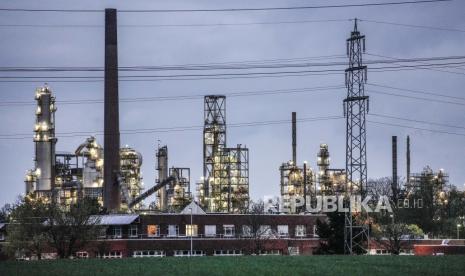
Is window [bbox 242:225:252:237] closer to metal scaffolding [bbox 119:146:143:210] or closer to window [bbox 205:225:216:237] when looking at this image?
window [bbox 205:225:216:237]

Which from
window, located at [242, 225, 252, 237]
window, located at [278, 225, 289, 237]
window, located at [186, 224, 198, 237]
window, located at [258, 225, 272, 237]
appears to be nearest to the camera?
window, located at [186, 224, 198, 237]

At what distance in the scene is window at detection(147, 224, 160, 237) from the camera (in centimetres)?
7644

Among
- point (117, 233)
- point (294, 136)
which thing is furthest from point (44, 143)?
point (294, 136)

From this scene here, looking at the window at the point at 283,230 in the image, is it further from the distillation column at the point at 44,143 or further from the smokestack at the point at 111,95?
the distillation column at the point at 44,143

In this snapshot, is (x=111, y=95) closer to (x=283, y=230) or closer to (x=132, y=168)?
(x=283, y=230)

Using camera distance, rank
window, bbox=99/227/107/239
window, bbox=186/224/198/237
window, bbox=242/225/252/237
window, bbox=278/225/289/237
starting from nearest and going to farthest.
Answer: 1. window, bbox=99/227/107/239
2. window, bbox=186/224/198/237
3. window, bbox=242/225/252/237
4. window, bbox=278/225/289/237

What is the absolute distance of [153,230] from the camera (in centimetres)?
7650

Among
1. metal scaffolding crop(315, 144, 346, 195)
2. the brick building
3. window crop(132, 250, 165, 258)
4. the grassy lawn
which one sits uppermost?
metal scaffolding crop(315, 144, 346, 195)

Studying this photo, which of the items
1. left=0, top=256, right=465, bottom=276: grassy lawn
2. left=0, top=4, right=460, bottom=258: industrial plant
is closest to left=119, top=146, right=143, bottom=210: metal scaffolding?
left=0, top=4, right=460, bottom=258: industrial plant

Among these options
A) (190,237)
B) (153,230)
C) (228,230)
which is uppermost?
(153,230)

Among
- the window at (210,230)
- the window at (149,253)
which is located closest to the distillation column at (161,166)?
the window at (210,230)

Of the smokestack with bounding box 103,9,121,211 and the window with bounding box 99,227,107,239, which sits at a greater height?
the smokestack with bounding box 103,9,121,211

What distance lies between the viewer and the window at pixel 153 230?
76.4 m

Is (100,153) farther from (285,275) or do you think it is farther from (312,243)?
(285,275)
